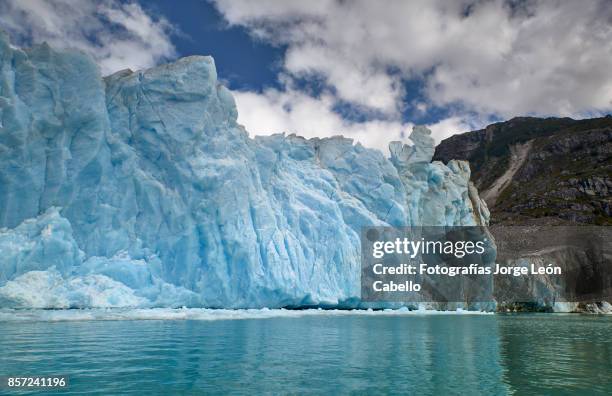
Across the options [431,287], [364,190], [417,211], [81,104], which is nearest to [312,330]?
[81,104]

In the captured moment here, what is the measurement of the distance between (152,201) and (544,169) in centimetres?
14064

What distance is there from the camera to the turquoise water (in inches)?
339

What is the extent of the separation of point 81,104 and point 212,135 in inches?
285

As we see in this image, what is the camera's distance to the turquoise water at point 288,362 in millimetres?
8617

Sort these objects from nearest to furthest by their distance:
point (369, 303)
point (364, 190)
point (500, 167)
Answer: point (369, 303), point (364, 190), point (500, 167)

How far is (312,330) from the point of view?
19.1 metres

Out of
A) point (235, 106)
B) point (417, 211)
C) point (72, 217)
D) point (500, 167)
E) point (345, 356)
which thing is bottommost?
point (345, 356)

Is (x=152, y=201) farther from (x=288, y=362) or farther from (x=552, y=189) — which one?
(x=552, y=189)

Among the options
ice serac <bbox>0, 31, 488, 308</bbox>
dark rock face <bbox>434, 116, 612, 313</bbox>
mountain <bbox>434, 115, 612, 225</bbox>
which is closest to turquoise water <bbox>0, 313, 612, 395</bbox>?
ice serac <bbox>0, 31, 488, 308</bbox>

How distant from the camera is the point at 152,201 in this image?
84.3 ft

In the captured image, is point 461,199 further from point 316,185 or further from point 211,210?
point 211,210

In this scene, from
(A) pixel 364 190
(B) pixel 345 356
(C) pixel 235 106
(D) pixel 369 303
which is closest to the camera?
(B) pixel 345 356

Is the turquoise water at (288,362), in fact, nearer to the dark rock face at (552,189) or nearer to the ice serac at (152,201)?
the ice serac at (152,201)

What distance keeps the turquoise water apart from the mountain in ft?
294
